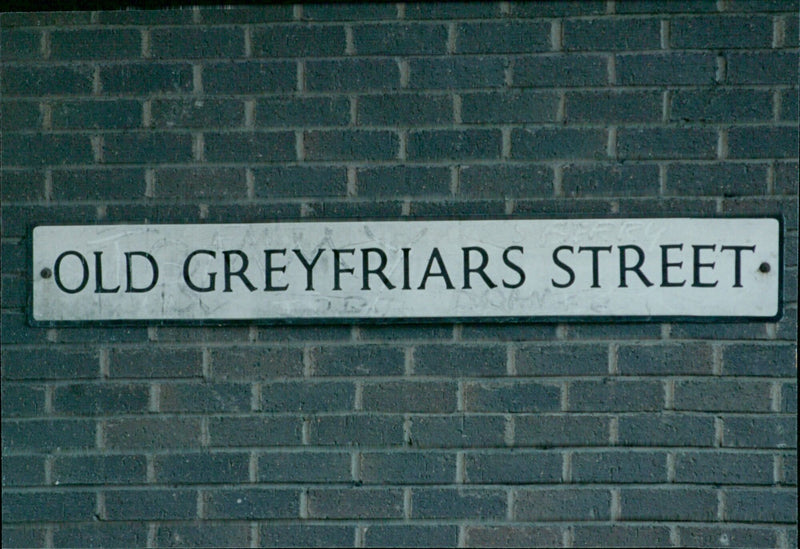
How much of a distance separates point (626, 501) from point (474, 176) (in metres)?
1.14

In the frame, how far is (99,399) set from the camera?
2682 millimetres

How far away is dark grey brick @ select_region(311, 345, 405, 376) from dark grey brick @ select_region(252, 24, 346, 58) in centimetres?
93

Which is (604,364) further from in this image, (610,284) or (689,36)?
(689,36)

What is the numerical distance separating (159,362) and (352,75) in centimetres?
110

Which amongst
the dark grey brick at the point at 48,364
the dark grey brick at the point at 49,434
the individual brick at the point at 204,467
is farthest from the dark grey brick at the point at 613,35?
the dark grey brick at the point at 49,434

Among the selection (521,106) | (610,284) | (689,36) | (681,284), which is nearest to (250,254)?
(521,106)

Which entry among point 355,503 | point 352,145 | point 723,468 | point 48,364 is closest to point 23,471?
point 48,364

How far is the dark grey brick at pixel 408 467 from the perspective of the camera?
8.75 ft

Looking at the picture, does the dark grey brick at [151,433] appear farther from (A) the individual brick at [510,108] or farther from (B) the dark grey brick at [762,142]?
(B) the dark grey brick at [762,142]

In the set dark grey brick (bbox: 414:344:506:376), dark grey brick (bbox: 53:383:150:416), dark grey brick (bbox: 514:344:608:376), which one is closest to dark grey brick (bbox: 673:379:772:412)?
dark grey brick (bbox: 514:344:608:376)

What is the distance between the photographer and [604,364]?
265 cm

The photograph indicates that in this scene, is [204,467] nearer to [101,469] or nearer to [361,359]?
[101,469]

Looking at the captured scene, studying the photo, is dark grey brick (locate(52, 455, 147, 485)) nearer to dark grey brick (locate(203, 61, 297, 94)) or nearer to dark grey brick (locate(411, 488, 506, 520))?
dark grey brick (locate(411, 488, 506, 520))

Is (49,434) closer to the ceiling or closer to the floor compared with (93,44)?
closer to the floor
